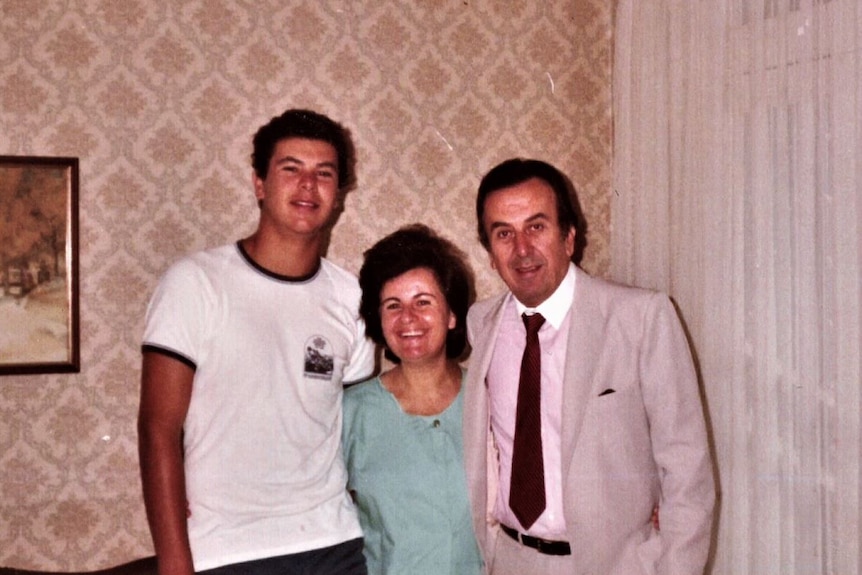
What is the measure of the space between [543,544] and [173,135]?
1.85 meters

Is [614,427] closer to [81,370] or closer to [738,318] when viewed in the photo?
[738,318]

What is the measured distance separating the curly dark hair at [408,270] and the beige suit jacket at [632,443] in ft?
1.41

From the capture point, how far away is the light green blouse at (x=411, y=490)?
2.05 metres

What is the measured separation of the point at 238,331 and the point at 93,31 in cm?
133

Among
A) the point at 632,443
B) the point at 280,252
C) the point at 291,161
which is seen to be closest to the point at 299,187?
the point at 291,161

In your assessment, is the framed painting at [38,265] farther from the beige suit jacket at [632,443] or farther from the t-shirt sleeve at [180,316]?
the beige suit jacket at [632,443]

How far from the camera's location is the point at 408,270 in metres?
2.23

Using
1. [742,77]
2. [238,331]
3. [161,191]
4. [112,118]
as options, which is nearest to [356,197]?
[161,191]

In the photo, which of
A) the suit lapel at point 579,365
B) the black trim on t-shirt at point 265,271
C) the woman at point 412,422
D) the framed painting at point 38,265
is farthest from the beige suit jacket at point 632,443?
the framed painting at point 38,265

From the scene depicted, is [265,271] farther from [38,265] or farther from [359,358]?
[38,265]

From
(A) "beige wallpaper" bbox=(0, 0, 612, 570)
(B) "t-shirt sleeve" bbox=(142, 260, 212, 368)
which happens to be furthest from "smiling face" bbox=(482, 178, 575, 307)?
(A) "beige wallpaper" bbox=(0, 0, 612, 570)

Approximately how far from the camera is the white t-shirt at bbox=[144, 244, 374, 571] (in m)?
1.92

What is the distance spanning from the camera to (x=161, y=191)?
2.67 metres

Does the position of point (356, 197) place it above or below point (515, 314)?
above
